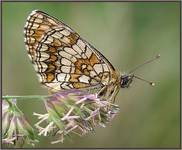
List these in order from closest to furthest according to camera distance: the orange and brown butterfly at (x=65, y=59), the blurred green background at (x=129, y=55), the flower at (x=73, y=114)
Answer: the flower at (x=73, y=114) → the orange and brown butterfly at (x=65, y=59) → the blurred green background at (x=129, y=55)

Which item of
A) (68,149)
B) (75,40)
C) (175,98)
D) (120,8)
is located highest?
(120,8)

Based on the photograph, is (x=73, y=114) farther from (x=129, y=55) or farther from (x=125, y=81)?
(x=129, y=55)

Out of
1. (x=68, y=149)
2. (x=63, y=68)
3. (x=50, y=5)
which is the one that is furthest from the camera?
(x=50, y=5)

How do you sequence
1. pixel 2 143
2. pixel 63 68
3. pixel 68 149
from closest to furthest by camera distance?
pixel 2 143
pixel 63 68
pixel 68 149

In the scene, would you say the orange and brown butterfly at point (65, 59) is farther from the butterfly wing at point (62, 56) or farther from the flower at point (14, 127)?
the flower at point (14, 127)

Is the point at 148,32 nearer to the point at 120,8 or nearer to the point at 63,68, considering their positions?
the point at 120,8

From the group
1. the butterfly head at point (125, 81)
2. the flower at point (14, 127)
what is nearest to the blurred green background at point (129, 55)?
the butterfly head at point (125, 81)

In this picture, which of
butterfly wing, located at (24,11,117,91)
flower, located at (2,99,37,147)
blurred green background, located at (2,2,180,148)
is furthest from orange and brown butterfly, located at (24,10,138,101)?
blurred green background, located at (2,2,180,148)

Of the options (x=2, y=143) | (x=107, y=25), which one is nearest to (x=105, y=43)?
(x=107, y=25)
